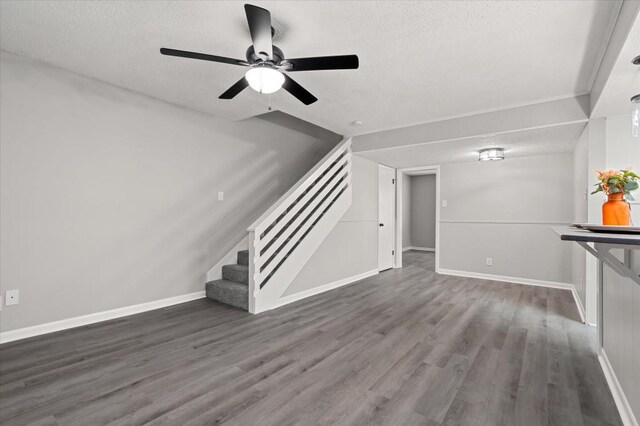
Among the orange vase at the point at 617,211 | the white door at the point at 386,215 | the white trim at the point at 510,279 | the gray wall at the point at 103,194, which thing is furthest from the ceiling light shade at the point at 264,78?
the white trim at the point at 510,279

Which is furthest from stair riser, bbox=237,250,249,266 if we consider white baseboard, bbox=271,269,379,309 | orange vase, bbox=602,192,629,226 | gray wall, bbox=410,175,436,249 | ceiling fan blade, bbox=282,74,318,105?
gray wall, bbox=410,175,436,249

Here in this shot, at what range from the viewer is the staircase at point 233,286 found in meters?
3.37

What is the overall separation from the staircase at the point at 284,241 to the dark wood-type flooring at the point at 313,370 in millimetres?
227

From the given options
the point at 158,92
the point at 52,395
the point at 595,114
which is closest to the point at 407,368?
the point at 52,395

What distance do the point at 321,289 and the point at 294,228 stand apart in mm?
1057

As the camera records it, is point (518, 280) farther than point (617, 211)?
Yes

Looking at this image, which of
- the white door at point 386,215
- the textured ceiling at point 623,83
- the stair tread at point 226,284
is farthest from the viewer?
the white door at point 386,215

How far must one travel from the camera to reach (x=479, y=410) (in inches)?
65.5

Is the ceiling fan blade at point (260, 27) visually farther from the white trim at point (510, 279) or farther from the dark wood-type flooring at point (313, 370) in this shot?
the white trim at point (510, 279)

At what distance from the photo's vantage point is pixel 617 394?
5.74 ft

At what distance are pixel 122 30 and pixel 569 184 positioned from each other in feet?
18.8

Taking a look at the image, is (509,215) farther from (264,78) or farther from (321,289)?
(264,78)

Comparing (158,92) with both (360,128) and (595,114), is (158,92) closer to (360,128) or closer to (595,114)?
(360,128)

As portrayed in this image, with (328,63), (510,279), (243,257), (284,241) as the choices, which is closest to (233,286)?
(243,257)
